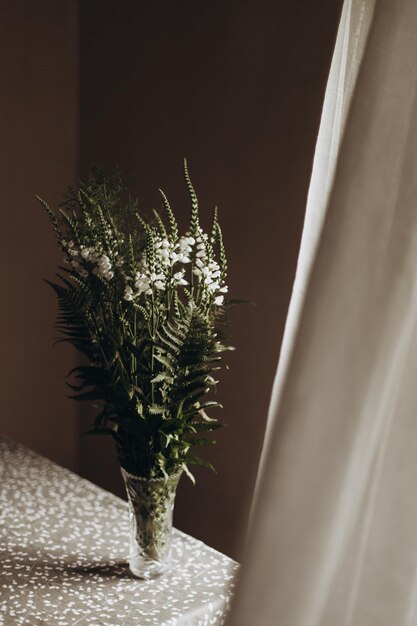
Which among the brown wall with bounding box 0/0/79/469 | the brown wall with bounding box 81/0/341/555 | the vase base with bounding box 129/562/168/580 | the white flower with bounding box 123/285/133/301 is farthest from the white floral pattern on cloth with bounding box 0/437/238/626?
the brown wall with bounding box 0/0/79/469

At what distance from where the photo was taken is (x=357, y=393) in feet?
1.63

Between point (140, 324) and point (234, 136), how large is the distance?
4.18ft

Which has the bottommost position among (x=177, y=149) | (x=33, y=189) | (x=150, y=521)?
(x=150, y=521)

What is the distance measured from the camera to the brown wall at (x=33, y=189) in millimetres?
2873

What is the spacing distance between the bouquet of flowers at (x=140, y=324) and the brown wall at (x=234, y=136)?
997 millimetres

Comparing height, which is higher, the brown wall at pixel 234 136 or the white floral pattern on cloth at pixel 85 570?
the brown wall at pixel 234 136

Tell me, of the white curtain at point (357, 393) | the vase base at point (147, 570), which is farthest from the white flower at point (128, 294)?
the white curtain at point (357, 393)

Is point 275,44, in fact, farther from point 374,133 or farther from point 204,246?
point 374,133

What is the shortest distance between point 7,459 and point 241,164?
1196mm

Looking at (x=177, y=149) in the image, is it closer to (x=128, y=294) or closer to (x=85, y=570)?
(x=128, y=294)

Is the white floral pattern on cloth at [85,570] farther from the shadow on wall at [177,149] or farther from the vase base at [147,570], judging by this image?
the shadow on wall at [177,149]

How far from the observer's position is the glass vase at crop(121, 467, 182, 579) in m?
1.26

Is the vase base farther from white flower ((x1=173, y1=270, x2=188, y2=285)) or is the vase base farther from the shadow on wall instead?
the shadow on wall

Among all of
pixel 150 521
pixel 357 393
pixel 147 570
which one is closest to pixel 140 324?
pixel 150 521
